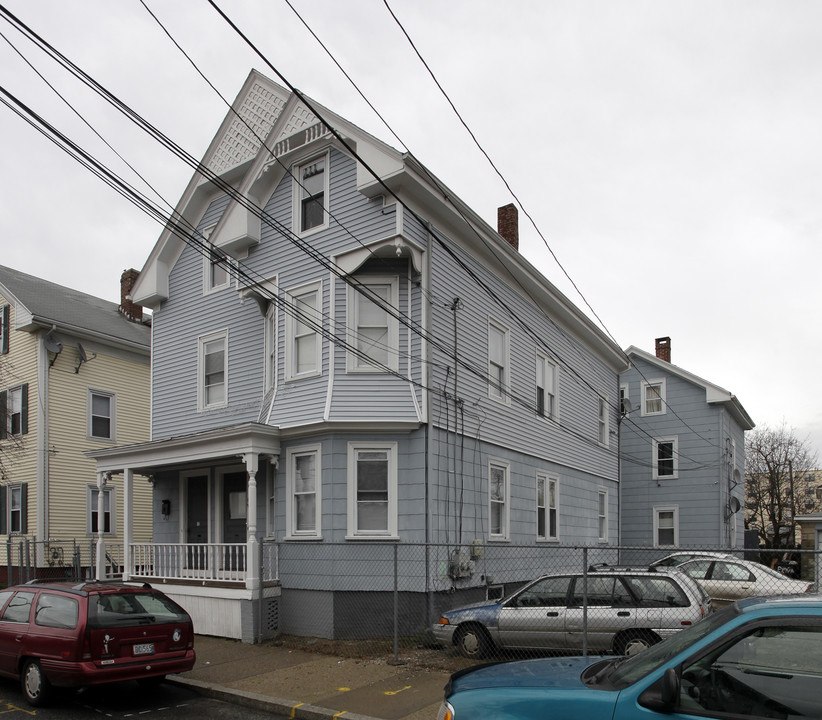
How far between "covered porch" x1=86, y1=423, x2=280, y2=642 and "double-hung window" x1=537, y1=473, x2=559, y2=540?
7.02 metres

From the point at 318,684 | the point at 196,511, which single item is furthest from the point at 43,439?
the point at 318,684

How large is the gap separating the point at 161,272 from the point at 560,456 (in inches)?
447

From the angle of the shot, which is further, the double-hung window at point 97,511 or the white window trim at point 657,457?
the white window trim at point 657,457

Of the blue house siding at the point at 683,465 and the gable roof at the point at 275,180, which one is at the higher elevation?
the gable roof at the point at 275,180

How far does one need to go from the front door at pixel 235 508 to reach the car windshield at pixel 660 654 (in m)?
12.6

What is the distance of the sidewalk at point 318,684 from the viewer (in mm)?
8750

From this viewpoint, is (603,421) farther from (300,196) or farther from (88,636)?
(88,636)

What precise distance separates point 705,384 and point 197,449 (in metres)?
20.4

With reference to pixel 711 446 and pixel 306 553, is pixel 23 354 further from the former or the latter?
pixel 711 446

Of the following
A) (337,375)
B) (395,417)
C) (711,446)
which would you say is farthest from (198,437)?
(711,446)

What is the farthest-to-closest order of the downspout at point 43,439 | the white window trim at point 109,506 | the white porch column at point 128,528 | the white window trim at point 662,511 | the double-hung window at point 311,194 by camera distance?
1. the white window trim at point 662,511
2. the white window trim at point 109,506
3. the downspout at point 43,439
4. the white porch column at point 128,528
5. the double-hung window at point 311,194

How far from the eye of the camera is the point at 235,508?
16688 millimetres

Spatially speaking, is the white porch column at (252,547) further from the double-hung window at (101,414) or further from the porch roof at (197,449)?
the double-hung window at (101,414)

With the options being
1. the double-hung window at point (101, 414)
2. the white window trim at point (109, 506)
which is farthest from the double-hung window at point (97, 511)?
the double-hung window at point (101, 414)
